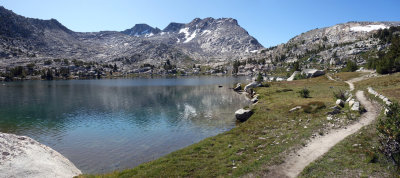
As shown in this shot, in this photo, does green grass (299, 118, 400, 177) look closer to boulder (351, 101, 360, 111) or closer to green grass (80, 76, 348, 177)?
green grass (80, 76, 348, 177)

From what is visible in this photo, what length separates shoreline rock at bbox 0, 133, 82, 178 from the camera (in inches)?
783

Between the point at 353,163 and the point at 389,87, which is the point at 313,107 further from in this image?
the point at 389,87

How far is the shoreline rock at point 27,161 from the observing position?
65.3ft

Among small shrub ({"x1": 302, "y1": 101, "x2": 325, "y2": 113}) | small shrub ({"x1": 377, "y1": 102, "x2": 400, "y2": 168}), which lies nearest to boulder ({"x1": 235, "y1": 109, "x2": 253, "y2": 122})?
small shrub ({"x1": 302, "y1": 101, "x2": 325, "y2": 113})

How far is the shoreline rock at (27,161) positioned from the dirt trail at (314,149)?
21.8 m

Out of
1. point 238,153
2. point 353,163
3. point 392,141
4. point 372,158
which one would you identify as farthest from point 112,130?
point 392,141

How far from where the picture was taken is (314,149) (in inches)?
933

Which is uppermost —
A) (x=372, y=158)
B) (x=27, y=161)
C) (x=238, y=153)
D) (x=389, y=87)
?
(x=389, y=87)

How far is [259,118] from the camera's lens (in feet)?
153

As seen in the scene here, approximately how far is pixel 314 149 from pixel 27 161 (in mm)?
30259

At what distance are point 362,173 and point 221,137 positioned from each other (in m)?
20.3

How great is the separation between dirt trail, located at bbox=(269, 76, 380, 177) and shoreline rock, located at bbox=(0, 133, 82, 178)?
21825 mm

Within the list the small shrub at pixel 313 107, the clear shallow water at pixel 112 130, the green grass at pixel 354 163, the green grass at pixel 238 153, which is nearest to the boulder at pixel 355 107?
the green grass at pixel 238 153

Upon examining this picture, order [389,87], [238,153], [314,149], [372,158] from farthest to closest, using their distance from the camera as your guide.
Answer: [389,87], [238,153], [314,149], [372,158]
